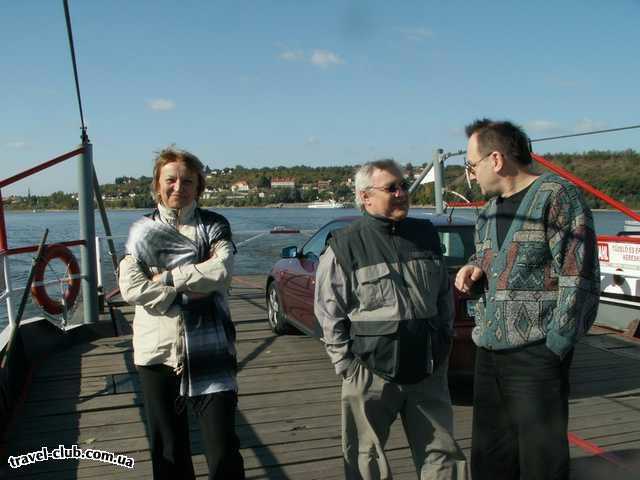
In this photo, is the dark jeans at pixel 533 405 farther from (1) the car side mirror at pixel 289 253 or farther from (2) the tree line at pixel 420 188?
(1) the car side mirror at pixel 289 253

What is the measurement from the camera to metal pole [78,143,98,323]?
6703 millimetres

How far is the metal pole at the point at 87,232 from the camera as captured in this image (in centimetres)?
670

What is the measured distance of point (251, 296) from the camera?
33.6 feet

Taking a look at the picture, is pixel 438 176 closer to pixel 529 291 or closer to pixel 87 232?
pixel 87 232

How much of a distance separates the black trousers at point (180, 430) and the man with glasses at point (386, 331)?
502 mm

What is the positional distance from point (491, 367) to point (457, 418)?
187 centimetres

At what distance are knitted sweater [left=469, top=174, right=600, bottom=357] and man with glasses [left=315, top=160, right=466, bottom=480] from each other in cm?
29

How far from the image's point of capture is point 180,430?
2.78 meters

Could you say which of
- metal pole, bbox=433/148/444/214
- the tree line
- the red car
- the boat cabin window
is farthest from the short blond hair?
metal pole, bbox=433/148/444/214

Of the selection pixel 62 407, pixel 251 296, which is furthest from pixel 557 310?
pixel 251 296

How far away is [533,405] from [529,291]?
17.5 inches

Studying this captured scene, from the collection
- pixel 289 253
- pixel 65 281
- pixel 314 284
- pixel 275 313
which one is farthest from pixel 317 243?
pixel 65 281

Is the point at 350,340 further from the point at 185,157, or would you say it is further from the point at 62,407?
the point at 62,407

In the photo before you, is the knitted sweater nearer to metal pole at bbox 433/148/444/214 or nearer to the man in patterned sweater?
the man in patterned sweater
